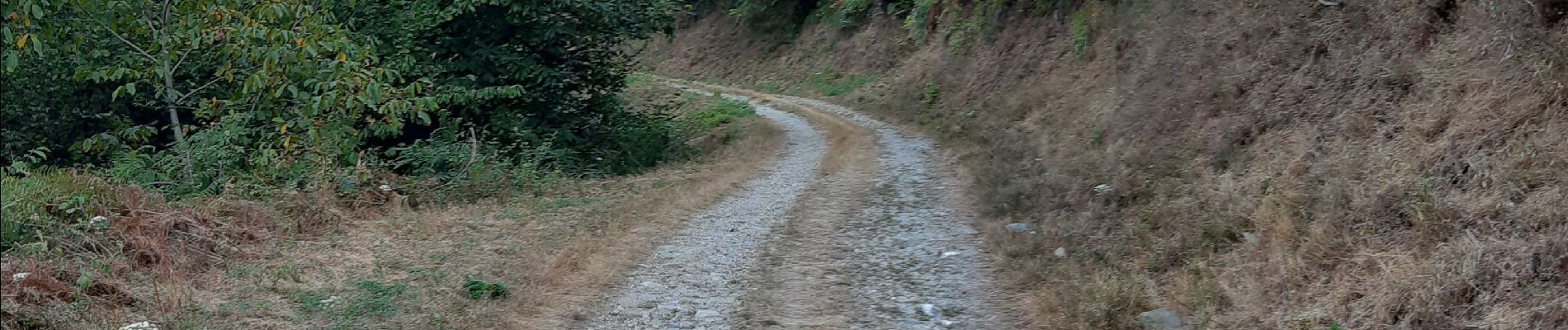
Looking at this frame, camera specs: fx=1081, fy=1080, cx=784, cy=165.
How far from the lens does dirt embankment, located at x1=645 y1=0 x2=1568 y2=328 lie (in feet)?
17.6

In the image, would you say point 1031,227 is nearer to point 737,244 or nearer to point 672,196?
point 737,244

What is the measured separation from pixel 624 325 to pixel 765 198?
194 inches

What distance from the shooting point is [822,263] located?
834 centimetres

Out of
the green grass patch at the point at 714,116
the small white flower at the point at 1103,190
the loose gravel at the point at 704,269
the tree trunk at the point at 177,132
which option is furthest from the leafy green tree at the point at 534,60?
the small white flower at the point at 1103,190

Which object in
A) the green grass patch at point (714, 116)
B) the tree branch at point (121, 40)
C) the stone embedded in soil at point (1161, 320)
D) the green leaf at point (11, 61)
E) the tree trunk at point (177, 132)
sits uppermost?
the green leaf at point (11, 61)

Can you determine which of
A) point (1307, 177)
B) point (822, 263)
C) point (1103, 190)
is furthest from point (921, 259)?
point (1307, 177)

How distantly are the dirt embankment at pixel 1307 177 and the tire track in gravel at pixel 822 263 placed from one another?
0.52 metres

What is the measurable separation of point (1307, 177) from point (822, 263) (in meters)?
3.48

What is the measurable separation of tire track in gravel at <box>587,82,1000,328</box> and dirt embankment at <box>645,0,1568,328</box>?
0.52 m

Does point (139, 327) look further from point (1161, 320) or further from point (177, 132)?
point (1161, 320)

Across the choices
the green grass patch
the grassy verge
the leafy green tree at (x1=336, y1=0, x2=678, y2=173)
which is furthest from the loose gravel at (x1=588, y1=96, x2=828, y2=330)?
the green grass patch

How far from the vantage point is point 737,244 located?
9.04m

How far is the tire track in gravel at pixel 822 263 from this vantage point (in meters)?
6.96

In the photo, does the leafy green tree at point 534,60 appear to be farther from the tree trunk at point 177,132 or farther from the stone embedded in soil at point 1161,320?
the stone embedded in soil at point 1161,320
